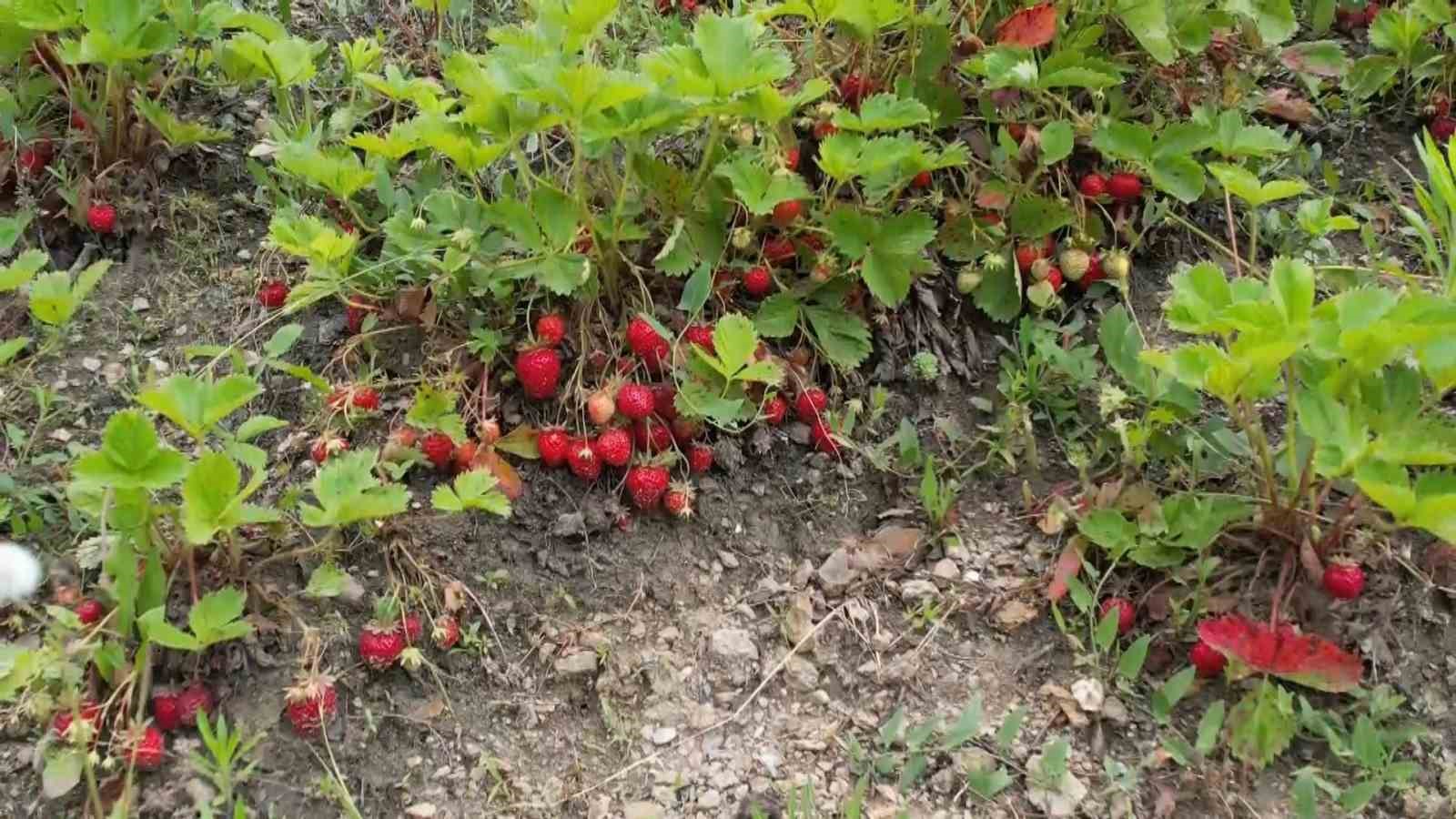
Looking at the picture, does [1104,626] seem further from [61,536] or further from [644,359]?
[61,536]

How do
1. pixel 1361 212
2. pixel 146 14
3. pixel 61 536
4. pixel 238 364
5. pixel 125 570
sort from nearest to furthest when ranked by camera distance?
pixel 125 570, pixel 61 536, pixel 238 364, pixel 146 14, pixel 1361 212

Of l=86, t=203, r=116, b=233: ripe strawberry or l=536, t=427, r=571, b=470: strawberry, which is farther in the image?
l=86, t=203, r=116, b=233: ripe strawberry

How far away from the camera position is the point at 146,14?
8.37 feet

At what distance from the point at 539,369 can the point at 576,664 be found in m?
0.54

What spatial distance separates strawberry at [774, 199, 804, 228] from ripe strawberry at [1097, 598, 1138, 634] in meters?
0.93

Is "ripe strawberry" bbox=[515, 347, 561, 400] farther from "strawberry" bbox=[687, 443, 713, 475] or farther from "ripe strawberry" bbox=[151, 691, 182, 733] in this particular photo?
"ripe strawberry" bbox=[151, 691, 182, 733]

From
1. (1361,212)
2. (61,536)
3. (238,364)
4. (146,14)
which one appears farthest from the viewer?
(1361,212)

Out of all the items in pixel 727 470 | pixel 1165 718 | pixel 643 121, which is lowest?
pixel 1165 718

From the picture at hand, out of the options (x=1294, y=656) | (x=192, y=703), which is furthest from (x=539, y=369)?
(x=1294, y=656)

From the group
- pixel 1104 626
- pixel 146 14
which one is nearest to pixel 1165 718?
pixel 1104 626

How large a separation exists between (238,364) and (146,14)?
2.59 ft

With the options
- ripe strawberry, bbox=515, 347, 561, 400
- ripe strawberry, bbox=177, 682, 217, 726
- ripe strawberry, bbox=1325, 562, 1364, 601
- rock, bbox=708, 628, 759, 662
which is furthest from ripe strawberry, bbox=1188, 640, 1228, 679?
ripe strawberry, bbox=177, 682, 217, 726

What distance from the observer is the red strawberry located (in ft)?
7.76

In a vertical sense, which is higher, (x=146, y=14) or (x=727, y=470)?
(x=146, y=14)
